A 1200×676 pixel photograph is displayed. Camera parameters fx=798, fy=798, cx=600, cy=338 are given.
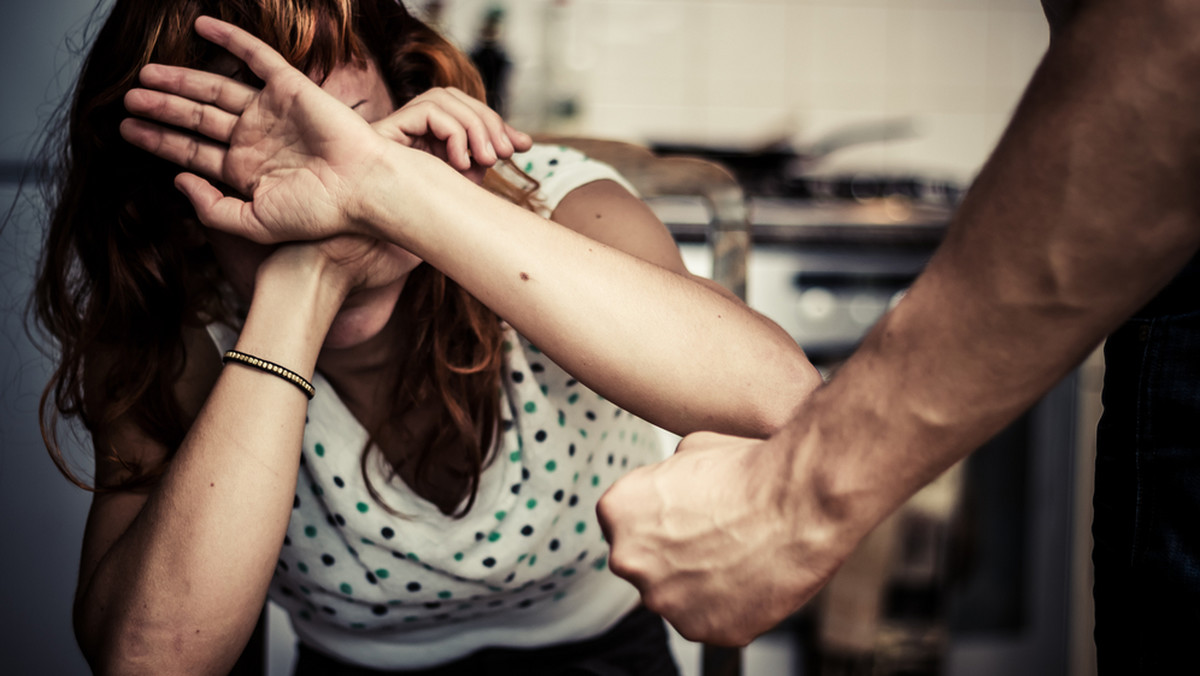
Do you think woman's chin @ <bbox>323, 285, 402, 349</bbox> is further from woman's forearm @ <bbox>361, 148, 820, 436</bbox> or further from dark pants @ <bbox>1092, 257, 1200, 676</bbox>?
dark pants @ <bbox>1092, 257, 1200, 676</bbox>

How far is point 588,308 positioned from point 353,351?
310 mm

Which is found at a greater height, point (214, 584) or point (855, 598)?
point (214, 584)

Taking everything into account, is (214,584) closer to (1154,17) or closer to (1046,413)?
(1154,17)

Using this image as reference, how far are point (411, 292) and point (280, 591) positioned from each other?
35 cm

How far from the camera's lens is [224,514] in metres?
0.54

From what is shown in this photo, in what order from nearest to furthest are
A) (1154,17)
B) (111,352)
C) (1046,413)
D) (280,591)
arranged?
(1154,17) → (111,352) → (280,591) → (1046,413)

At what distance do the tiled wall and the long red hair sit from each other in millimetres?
1308

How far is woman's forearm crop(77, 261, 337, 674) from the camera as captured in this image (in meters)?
0.54

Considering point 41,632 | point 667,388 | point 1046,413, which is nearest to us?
point 667,388

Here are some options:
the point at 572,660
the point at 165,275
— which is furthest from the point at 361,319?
the point at 572,660

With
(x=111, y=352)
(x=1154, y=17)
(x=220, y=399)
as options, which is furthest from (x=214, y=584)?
(x=1154, y=17)

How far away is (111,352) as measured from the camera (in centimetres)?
68

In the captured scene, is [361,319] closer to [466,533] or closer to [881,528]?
[466,533]

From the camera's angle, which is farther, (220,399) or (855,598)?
(855,598)
